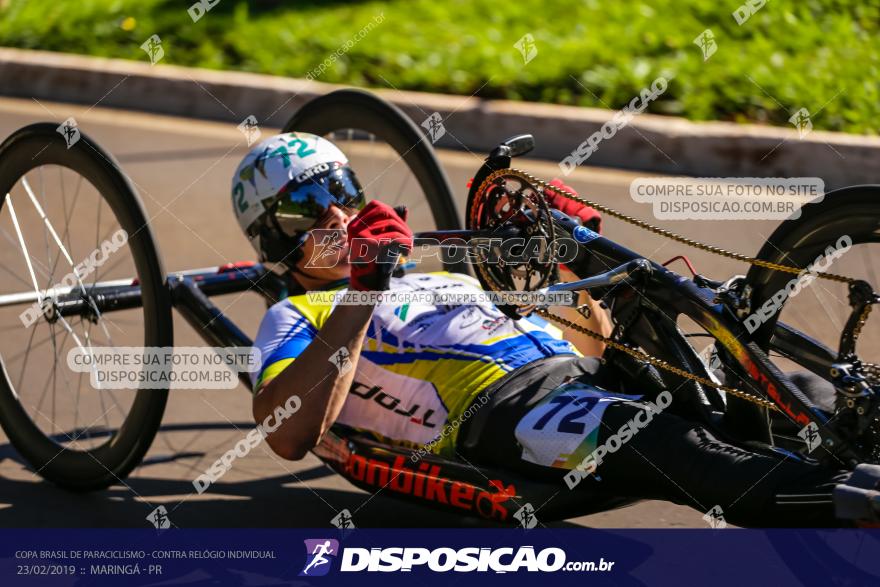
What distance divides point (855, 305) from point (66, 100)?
626cm

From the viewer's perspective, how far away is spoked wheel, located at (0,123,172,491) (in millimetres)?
4090

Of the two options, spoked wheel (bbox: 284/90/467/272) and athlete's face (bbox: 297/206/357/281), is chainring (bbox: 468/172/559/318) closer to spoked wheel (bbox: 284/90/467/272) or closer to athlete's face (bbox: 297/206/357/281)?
athlete's face (bbox: 297/206/357/281)

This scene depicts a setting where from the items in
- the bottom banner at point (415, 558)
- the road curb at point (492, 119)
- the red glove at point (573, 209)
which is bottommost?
the bottom banner at point (415, 558)

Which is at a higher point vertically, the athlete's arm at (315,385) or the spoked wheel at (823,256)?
the spoked wheel at (823,256)

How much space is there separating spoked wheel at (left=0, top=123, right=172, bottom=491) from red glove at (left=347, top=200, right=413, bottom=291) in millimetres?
974

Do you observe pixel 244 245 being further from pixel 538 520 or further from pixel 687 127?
pixel 538 520

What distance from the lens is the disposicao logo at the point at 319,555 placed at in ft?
11.6

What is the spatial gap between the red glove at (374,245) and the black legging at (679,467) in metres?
0.50

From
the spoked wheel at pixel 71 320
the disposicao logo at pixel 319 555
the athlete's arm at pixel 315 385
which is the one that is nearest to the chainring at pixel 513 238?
the athlete's arm at pixel 315 385

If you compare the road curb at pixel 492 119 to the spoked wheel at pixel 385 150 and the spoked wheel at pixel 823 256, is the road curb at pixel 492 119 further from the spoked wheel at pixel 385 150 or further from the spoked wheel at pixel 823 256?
the spoked wheel at pixel 823 256

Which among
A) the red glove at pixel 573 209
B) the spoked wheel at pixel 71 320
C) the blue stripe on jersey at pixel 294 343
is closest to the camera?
the blue stripe on jersey at pixel 294 343

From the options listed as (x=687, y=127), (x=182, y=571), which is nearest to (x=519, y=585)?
(x=182, y=571)

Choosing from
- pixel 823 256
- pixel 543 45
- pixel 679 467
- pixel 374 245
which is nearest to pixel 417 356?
pixel 374 245

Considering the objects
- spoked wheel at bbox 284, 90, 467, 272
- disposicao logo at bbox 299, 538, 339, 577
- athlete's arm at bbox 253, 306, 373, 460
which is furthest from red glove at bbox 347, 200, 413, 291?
spoked wheel at bbox 284, 90, 467, 272
